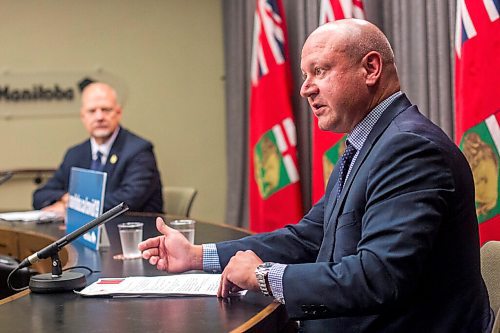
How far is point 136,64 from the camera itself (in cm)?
606

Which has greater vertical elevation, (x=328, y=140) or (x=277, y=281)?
(x=328, y=140)

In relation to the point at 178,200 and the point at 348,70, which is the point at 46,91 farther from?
the point at 348,70

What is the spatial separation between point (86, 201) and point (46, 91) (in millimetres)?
3257

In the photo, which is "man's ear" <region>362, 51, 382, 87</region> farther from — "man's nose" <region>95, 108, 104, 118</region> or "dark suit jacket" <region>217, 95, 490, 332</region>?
"man's nose" <region>95, 108, 104, 118</region>

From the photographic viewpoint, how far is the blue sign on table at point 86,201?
9.33ft

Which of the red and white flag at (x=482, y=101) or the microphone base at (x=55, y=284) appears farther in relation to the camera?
the red and white flag at (x=482, y=101)

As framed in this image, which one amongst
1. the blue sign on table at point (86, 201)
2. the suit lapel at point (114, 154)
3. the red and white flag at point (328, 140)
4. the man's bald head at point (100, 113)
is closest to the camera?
the blue sign on table at point (86, 201)

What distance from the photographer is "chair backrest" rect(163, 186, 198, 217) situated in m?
4.41

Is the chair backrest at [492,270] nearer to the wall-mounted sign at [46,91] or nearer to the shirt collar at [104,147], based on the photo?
the shirt collar at [104,147]

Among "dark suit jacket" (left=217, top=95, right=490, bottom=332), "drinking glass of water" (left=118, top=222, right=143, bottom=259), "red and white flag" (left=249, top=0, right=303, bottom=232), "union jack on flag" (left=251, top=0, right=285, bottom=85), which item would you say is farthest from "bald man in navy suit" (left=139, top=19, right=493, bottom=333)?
"union jack on flag" (left=251, top=0, right=285, bottom=85)

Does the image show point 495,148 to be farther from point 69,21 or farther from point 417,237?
point 69,21

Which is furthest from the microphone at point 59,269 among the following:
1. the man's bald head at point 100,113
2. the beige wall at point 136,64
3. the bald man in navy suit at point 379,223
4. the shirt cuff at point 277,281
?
the beige wall at point 136,64

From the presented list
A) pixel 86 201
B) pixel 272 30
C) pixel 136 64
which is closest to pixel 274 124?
pixel 272 30

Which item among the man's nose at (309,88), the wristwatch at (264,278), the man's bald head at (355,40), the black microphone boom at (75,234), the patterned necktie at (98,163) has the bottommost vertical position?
the wristwatch at (264,278)
